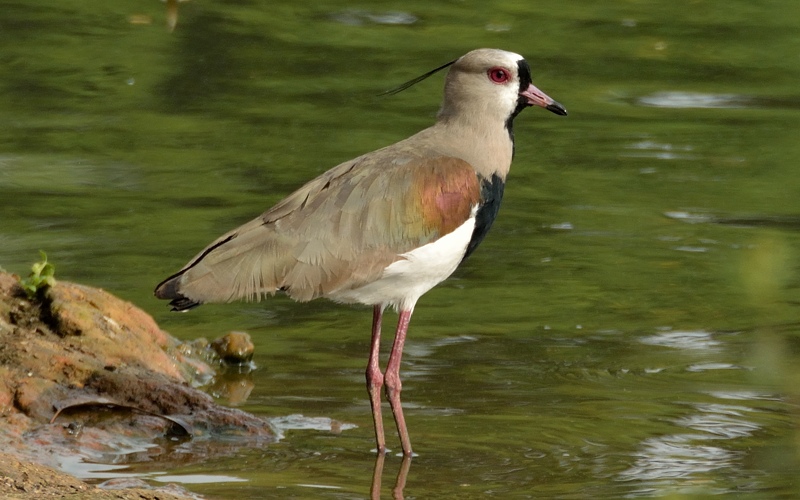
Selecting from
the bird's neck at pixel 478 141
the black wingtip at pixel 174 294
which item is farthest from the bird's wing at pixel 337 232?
the bird's neck at pixel 478 141

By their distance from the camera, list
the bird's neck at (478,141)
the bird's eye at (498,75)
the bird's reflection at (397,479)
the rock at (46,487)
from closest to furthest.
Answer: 1. the rock at (46,487)
2. the bird's reflection at (397,479)
3. the bird's neck at (478,141)
4. the bird's eye at (498,75)

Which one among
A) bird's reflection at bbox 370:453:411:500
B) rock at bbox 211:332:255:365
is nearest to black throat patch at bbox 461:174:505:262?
bird's reflection at bbox 370:453:411:500

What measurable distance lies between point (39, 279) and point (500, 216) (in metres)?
4.41

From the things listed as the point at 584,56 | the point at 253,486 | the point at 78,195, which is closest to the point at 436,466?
the point at 253,486

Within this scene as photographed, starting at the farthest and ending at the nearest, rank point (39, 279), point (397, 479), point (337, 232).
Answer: point (39, 279) < point (337, 232) < point (397, 479)

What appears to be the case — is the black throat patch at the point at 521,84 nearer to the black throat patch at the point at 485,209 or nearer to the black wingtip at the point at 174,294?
the black throat patch at the point at 485,209

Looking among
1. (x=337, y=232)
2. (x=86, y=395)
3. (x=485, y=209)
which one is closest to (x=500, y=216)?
(x=485, y=209)

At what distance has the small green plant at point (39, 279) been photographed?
6.14m

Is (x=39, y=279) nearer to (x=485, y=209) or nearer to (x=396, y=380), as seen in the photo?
(x=396, y=380)

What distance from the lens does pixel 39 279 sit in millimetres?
6168

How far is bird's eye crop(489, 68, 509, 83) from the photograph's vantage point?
6578 mm

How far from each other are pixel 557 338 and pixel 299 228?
7.69ft

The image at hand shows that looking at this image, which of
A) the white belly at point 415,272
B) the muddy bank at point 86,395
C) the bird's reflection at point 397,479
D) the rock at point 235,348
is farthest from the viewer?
the rock at point 235,348

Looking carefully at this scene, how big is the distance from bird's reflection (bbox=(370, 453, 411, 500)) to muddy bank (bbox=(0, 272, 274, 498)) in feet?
1.61
